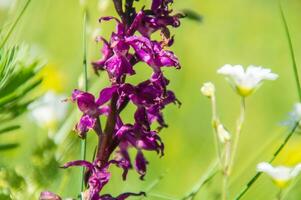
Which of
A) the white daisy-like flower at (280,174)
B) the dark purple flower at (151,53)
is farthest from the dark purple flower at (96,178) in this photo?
the white daisy-like flower at (280,174)

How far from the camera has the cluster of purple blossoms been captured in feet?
5.31

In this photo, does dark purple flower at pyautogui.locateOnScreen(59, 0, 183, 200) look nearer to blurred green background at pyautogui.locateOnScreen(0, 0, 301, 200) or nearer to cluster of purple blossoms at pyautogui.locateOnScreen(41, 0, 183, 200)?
cluster of purple blossoms at pyautogui.locateOnScreen(41, 0, 183, 200)

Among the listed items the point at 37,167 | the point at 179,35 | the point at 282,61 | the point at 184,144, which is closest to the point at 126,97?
the point at 37,167

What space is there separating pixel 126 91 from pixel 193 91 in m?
2.59

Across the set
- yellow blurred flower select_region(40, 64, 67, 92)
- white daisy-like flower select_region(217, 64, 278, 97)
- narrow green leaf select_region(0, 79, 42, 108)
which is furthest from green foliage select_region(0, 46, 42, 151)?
yellow blurred flower select_region(40, 64, 67, 92)

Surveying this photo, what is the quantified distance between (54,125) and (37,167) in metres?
1.15

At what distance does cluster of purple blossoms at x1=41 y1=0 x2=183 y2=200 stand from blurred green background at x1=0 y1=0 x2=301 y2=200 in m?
0.20

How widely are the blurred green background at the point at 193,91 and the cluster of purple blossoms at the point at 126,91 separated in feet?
0.67

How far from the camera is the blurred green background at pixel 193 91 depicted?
8.09 ft

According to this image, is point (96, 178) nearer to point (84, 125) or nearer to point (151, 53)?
point (84, 125)

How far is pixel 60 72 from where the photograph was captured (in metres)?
4.15

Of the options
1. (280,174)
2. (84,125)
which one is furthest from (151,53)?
(280,174)

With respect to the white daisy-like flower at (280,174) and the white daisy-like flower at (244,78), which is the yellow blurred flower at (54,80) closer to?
the white daisy-like flower at (244,78)

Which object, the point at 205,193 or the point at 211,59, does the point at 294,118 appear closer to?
the point at 205,193
